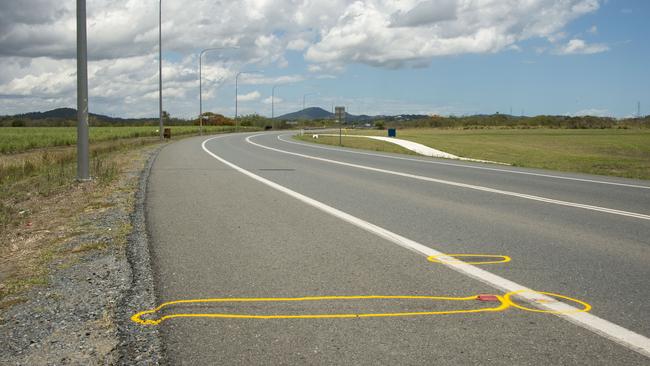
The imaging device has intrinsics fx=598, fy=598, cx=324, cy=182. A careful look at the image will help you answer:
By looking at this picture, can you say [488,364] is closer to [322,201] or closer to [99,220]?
[99,220]

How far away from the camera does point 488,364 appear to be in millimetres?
3459

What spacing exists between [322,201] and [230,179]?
4.85 m

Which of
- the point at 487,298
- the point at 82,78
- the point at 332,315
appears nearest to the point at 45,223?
the point at 82,78

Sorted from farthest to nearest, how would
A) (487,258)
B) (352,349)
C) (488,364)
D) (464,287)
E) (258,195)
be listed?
(258,195)
(487,258)
(464,287)
(352,349)
(488,364)

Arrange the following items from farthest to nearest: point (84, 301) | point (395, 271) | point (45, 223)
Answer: point (45, 223) < point (395, 271) < point (84, 301)

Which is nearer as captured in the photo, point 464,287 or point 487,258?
point 464,287

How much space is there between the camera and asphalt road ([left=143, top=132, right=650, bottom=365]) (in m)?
3.71

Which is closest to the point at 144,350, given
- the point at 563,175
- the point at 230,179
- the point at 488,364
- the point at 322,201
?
the point at 488,364

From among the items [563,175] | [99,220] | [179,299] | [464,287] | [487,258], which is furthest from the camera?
[563,175]

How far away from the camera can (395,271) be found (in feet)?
18.3

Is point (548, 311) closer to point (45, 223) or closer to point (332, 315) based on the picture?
point (332, 315)

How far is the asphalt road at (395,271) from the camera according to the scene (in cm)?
371

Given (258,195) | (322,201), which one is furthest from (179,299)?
(258,195)

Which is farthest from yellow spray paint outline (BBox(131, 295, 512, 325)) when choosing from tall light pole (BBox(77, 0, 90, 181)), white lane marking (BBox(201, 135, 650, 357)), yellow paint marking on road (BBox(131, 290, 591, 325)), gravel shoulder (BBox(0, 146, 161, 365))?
tall light pole (BBox(77, 0, 90, 181))
